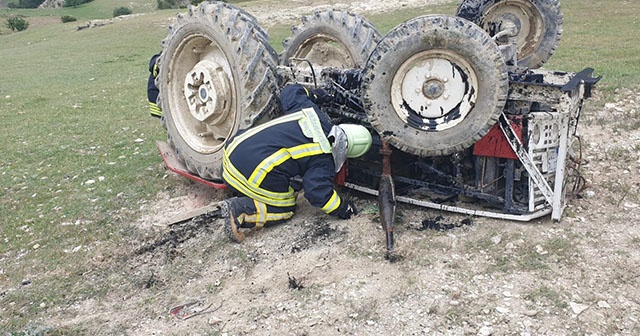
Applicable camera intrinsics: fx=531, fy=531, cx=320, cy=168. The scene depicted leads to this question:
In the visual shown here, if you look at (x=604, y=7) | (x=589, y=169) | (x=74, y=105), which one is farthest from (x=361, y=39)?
(x=604, y=7)

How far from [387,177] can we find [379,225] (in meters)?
0.34

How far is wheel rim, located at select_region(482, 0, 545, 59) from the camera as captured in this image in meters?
4.49

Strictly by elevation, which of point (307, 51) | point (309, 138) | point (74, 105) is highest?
point (307, 51)

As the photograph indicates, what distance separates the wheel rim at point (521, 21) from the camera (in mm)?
4488

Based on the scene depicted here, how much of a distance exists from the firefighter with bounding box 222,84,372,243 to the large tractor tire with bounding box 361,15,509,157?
42cm

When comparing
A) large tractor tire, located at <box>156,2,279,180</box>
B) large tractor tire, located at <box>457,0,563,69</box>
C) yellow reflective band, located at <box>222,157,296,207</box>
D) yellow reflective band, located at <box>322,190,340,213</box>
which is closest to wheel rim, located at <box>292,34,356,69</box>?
large tractor tire, located at <box>156,2,279,180</box>

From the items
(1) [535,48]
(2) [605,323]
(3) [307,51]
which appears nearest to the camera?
(2) [605,323]

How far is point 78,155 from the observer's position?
633 centimetres

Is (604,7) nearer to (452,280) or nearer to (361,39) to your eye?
(361,39)

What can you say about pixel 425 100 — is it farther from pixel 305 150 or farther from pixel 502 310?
pixel 502 310

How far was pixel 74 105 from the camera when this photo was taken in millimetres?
9688

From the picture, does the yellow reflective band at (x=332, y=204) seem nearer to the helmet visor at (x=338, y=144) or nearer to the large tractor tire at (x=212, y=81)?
the helmet visor at (x=338, y=144)

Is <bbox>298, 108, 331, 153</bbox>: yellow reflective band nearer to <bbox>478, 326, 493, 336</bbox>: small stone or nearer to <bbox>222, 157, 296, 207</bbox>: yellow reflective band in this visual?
<bbox>222, 157, 296, 207</bbox>: yellow reflective band

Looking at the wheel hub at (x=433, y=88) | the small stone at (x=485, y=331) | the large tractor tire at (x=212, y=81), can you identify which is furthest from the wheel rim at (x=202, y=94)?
the small stone at (x=485, y=331)
